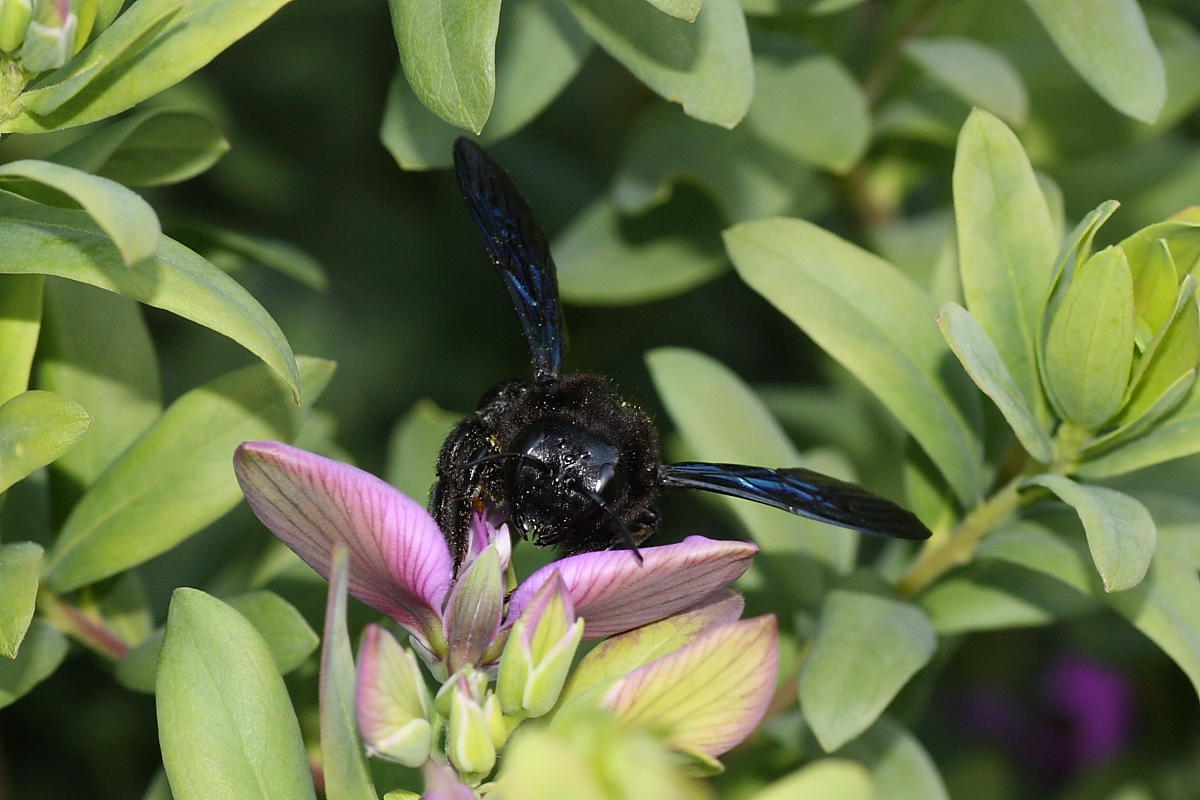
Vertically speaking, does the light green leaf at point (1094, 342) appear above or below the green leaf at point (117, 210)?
below

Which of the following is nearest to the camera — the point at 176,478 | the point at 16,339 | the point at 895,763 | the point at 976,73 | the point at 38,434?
the point at 38,434

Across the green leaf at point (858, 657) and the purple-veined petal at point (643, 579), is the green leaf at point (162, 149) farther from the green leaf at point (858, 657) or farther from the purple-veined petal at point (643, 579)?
the green leaf at point (858, 657)

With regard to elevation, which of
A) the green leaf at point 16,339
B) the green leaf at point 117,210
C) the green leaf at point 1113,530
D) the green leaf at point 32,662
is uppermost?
the green leaf at point 117,210

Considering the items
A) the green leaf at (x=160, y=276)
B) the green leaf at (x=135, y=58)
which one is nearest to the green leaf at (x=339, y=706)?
the green leaf at (x=160, y=276)

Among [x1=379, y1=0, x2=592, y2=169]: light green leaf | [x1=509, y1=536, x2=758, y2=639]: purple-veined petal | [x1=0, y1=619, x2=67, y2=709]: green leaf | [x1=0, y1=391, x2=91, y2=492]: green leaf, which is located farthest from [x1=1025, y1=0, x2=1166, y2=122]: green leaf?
[x1=0, y1=619, x2=67, y2=709]: green leaf

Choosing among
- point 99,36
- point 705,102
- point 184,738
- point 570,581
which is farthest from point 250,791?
point 705,102

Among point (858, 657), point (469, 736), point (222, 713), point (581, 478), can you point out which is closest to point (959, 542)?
point (858, 657)

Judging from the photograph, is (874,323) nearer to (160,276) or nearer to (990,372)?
(990,372)
